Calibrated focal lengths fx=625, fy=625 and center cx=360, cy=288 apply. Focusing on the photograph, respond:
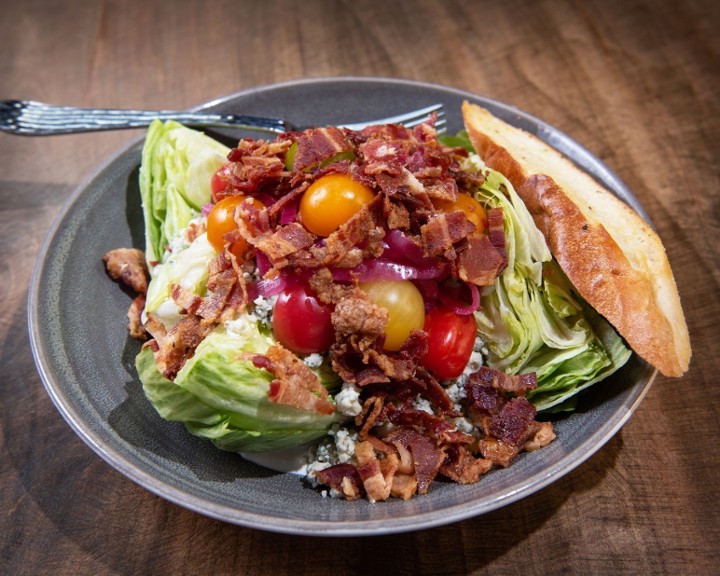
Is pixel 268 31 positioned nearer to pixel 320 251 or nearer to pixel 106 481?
pixel 320 251

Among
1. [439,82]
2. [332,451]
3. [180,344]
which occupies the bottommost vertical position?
[332,451]

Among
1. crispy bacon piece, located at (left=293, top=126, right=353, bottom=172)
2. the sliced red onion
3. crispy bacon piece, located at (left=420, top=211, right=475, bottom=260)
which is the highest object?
crispy bacon piece, located at (left=293, top=126, right=353, bottom=172)

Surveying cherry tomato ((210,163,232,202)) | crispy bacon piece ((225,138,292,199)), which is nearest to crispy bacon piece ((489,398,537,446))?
crispy bacon piece ((225,138,292,199))

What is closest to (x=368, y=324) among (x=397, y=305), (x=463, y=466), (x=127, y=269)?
(x=397, y=305)

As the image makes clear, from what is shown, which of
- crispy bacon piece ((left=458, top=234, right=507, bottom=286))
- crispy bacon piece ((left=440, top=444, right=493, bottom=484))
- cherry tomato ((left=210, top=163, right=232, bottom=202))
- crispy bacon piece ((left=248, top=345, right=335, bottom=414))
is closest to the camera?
crispy bacon piece ((left=248, top=345, right=335, bottom=414))

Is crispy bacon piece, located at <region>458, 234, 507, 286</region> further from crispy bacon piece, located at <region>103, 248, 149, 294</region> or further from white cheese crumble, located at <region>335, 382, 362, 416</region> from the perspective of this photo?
crispy bacon piece, located at <region>103, 248, 149, 294</region>

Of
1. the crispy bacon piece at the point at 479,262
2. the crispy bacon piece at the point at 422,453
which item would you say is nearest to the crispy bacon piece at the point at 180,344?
the crispy bacon piece at the point at 422,453

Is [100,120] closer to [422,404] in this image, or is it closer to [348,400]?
[348,400]

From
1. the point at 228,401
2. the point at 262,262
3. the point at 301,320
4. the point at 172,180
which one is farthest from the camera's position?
the point at 172,180
